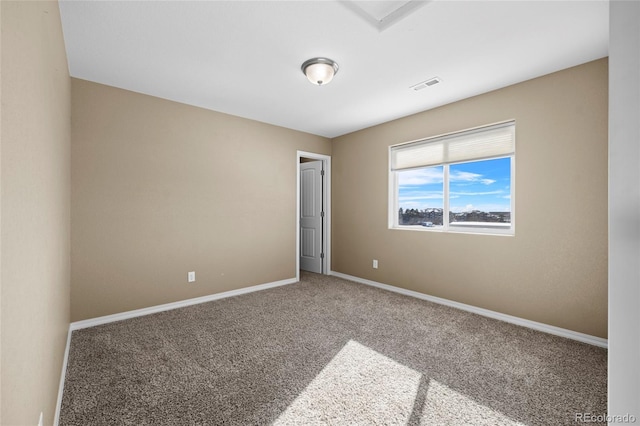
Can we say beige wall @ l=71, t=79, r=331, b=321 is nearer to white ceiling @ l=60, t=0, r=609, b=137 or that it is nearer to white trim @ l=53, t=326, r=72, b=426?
white ceiling @ l=60, t=0, r=609, b=137

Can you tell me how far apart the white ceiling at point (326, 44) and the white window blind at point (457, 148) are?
47cm

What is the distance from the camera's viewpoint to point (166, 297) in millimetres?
3488

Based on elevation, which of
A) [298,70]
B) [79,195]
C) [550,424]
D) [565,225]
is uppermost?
[298,70]

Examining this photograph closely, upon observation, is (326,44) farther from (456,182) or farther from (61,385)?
(61,385)

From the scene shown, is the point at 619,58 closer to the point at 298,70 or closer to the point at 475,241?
the point at 298,70

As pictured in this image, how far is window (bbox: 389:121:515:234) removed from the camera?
10.6ft

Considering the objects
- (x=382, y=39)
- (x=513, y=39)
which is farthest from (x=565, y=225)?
(x=382, y=39)

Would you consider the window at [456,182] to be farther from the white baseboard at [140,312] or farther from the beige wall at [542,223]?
the white baseboard at [140,312]

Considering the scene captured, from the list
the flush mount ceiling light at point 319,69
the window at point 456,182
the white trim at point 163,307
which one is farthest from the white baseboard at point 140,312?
the flush mount ceiling light at point 319,69

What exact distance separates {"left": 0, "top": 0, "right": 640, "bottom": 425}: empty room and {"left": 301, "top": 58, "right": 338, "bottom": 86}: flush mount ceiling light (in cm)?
2

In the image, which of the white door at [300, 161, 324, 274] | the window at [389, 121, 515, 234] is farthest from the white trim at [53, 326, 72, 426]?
the window at [389, 121, 515, 234]

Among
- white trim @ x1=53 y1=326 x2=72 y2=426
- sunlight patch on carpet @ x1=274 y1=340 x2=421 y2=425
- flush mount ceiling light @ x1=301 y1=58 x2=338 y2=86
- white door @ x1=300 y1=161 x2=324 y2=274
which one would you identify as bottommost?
sunlight patch on carpet @ x1=274 y1=340 x2=421 y2=425

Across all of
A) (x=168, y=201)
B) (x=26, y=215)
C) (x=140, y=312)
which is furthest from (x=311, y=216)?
(x=26, y=215)

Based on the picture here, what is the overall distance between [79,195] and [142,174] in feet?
2.03
